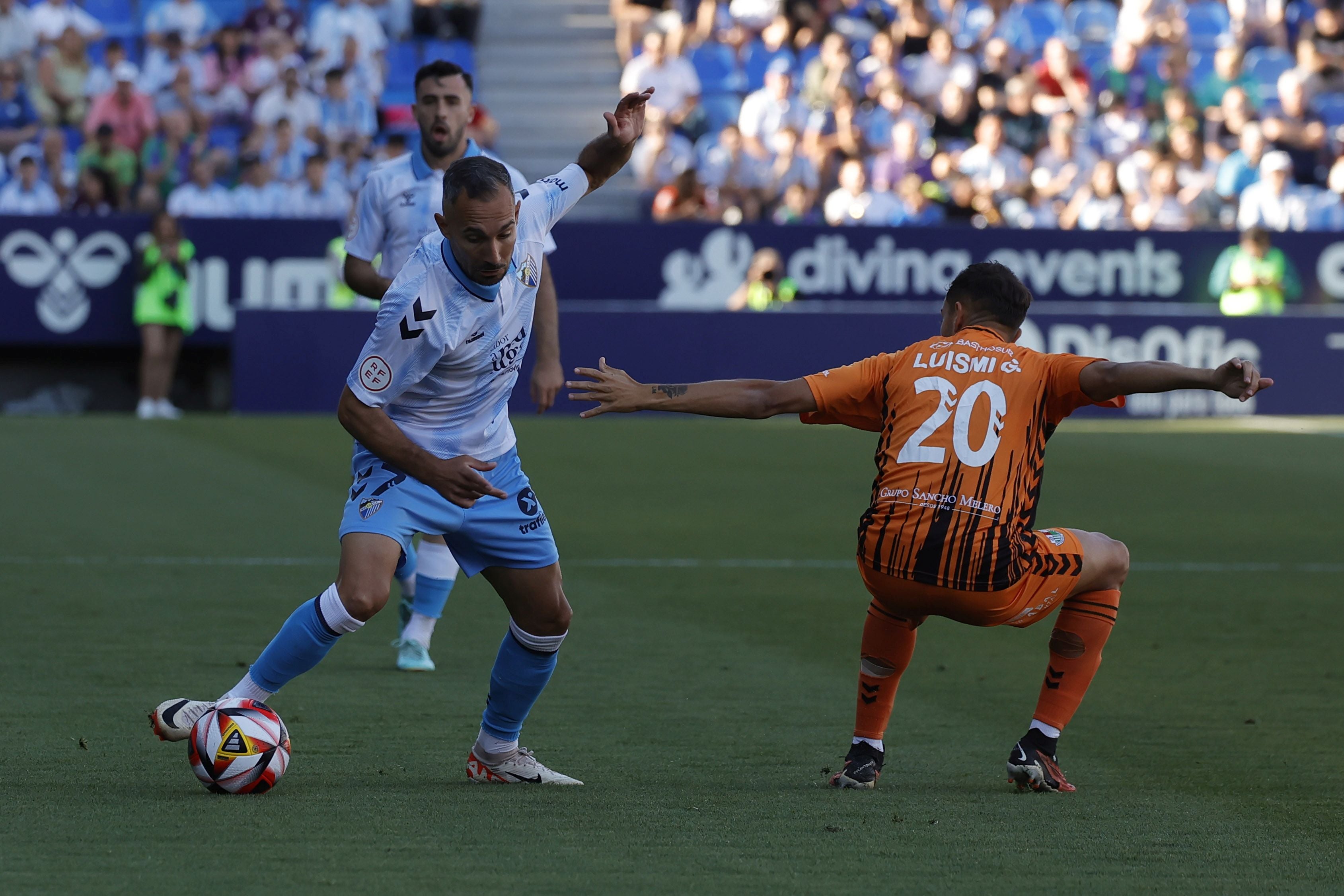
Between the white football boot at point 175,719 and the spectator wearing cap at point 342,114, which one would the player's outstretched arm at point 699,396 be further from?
the spectator wearing cap at point 342,114

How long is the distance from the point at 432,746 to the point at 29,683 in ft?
5.60

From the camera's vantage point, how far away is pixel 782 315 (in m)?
18.9

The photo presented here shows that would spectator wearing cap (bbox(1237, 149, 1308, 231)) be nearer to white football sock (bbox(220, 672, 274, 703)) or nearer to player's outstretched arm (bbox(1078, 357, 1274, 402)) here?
player's outstretched arm (bbox(1078, 357, 1274, 402))

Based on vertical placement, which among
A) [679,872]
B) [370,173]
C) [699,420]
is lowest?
[699,420]

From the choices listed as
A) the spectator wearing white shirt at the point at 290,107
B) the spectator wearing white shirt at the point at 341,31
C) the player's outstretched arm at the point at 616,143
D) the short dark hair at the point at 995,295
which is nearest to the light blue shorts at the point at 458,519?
the player's outstretched arm at the point at 616,143

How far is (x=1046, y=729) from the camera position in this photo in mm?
5051

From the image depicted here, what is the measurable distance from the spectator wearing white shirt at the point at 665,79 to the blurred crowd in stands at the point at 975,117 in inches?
1.1

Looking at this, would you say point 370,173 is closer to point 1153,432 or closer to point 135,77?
point 1153,432

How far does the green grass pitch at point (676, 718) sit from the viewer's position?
4.11 metres

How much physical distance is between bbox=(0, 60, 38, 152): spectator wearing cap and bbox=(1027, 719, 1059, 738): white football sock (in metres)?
17.1

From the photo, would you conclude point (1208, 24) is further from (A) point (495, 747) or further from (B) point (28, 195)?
(A) point (495, 747)

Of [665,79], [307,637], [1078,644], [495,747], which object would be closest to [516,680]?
[495,747]

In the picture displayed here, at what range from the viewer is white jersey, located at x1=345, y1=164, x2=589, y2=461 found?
189 inches

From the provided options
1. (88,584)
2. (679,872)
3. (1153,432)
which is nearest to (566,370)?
(1153,432)
